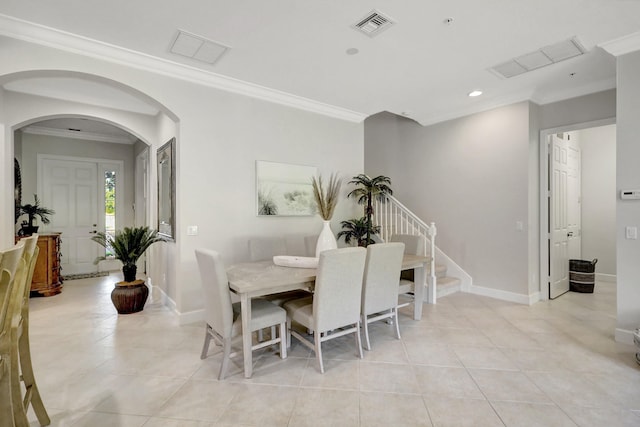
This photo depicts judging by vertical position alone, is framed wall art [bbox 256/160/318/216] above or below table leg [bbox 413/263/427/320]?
above

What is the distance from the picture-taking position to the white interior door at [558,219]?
4383mm

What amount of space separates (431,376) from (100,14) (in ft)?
12.9

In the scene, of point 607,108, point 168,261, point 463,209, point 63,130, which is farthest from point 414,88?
point 63,130

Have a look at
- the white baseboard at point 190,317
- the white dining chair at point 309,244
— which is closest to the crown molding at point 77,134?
the white baseboard at point 190,317

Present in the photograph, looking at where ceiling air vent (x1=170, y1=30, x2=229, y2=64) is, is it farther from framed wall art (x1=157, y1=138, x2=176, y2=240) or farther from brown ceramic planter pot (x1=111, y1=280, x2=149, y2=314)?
brown ceramic planter pot (x1=111, y1=280, x2=149, y2=314)

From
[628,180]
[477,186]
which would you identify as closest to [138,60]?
[477,186]

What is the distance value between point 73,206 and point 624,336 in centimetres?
861

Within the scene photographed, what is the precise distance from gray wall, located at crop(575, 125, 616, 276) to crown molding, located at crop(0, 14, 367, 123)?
4879 millimetres

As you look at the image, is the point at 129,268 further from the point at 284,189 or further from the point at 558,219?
the point at 558,219

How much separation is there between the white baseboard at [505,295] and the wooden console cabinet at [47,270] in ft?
21.2

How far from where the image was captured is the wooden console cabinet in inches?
179

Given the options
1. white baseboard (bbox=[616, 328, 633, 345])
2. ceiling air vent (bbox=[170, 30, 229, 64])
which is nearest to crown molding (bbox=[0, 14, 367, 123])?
ceiling air vent (bbox=[170, 30, 229, 64])

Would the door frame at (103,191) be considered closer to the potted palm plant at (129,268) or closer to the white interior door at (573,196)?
the potted palm plant at (129,268)

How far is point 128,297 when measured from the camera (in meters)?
3.71
